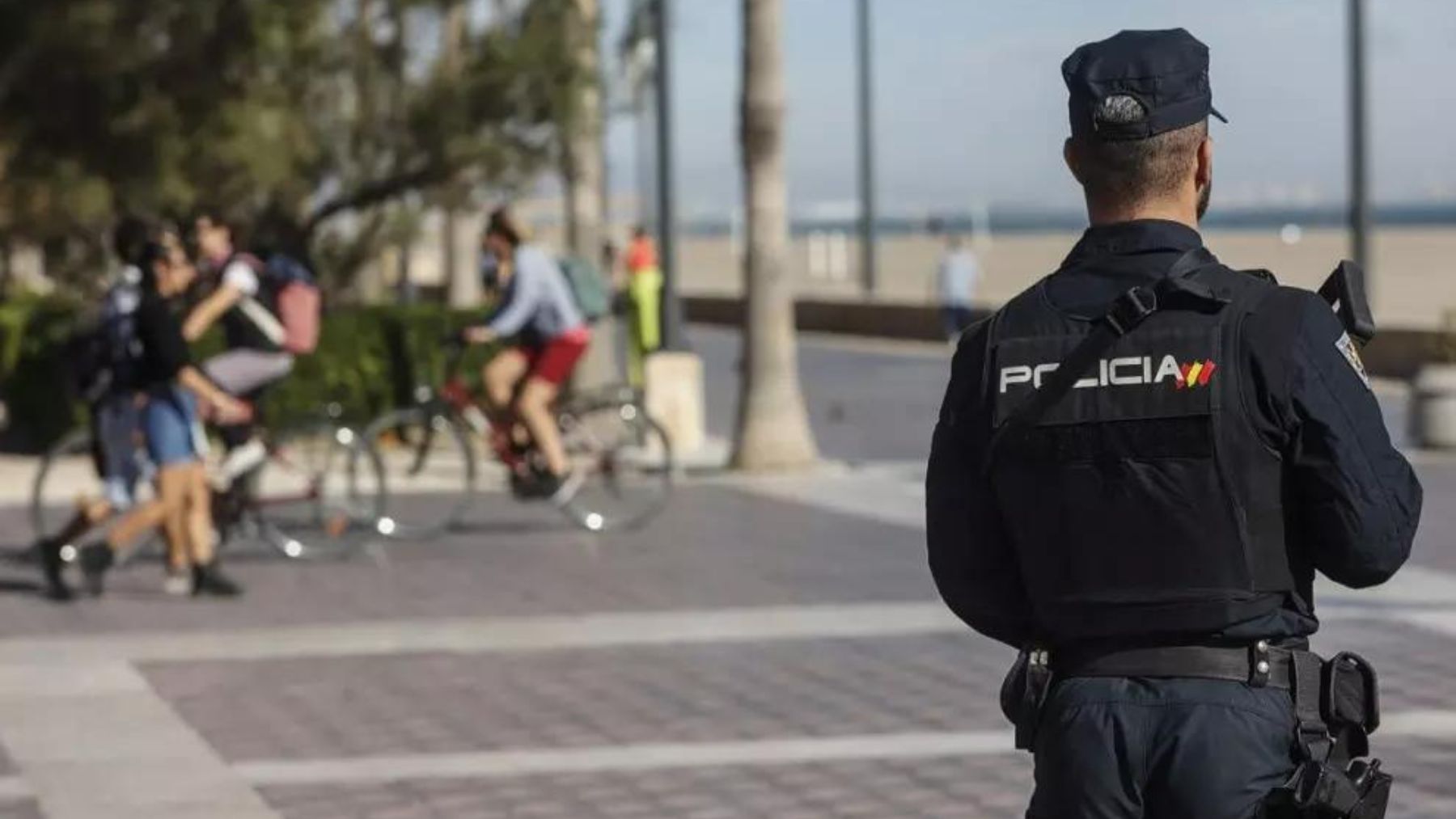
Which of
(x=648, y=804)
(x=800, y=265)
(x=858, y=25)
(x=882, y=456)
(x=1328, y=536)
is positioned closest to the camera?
(x=1328, y=536)

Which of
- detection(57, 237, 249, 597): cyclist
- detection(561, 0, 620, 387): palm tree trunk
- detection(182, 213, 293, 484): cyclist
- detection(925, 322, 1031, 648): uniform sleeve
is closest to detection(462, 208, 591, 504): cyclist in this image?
detection(182, 213, 293, 484): cyclist

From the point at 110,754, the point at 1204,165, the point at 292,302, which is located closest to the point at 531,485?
the point at 292,302

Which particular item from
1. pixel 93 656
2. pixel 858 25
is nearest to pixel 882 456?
pixel 93 656

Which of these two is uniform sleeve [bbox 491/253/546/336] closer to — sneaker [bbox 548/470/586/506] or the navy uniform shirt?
sneaker [bbox 548/470/586/506]

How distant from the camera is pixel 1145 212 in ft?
12.6

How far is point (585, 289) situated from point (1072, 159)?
42.2 feet

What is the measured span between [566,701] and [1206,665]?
6.23 meters

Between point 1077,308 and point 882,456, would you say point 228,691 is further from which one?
point 882,456

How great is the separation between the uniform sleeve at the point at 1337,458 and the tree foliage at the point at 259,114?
17663 mm

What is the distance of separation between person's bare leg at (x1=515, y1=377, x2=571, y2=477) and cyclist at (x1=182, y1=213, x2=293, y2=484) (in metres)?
1.57

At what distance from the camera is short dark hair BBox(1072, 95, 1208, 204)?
150 inches

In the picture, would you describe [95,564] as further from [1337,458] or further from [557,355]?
[1337,458]

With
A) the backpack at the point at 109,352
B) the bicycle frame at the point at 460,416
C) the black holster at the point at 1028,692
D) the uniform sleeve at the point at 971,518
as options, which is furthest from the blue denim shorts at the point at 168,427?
the black holster at the point at 1028,692

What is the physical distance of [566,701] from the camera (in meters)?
9.91
